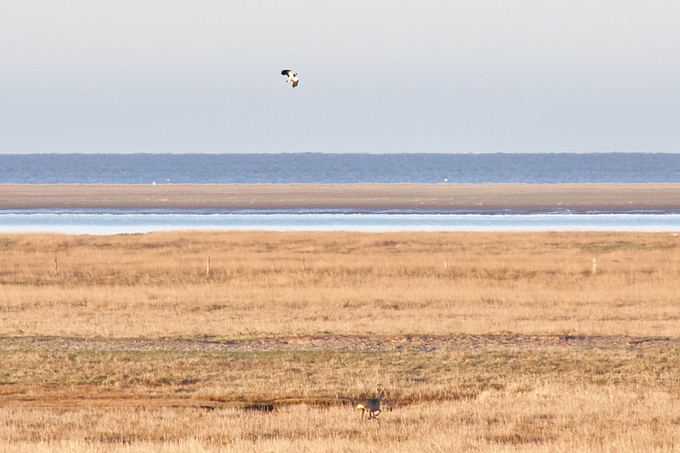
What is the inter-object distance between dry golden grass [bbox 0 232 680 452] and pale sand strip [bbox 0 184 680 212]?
157ft

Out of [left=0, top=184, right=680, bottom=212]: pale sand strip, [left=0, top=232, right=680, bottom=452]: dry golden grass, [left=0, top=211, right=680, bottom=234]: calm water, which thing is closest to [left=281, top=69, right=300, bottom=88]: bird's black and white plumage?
[left=0, top=232, right=680, bottom=452]: dry golden grass

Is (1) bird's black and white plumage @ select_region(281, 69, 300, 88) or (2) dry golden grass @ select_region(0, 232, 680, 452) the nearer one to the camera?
(2) dry golden grass @ select_region(0, 232, 680, 452)

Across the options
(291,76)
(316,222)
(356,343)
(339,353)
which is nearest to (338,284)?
(356,343)

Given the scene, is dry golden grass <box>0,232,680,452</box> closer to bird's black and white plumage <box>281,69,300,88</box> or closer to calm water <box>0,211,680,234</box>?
bird's black and white plumage <box>281,69,300,88</box>

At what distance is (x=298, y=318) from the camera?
85.0 feet

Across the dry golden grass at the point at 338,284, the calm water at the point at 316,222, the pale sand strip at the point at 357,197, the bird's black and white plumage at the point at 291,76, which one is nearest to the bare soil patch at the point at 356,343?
the dry golden grass at the point at 338,284

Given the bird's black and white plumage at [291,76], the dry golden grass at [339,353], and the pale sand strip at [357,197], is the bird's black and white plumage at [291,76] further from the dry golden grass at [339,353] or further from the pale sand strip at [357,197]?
the pale sand strip at [357,197]

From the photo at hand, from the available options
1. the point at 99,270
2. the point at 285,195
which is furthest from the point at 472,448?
the point at 285,195

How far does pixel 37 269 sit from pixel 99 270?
2.52m

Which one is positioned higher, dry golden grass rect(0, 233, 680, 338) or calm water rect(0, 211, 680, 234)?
calm water rect(0, 211, 680, 234)

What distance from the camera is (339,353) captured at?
18.8m

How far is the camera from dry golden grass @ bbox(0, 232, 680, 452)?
1225 centimetres

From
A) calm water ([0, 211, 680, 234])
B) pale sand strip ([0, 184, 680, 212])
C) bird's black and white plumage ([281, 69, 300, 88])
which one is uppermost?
bird's black and white plumage ([281, 69, 300, 88])

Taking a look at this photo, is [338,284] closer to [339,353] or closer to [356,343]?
[356,343]
